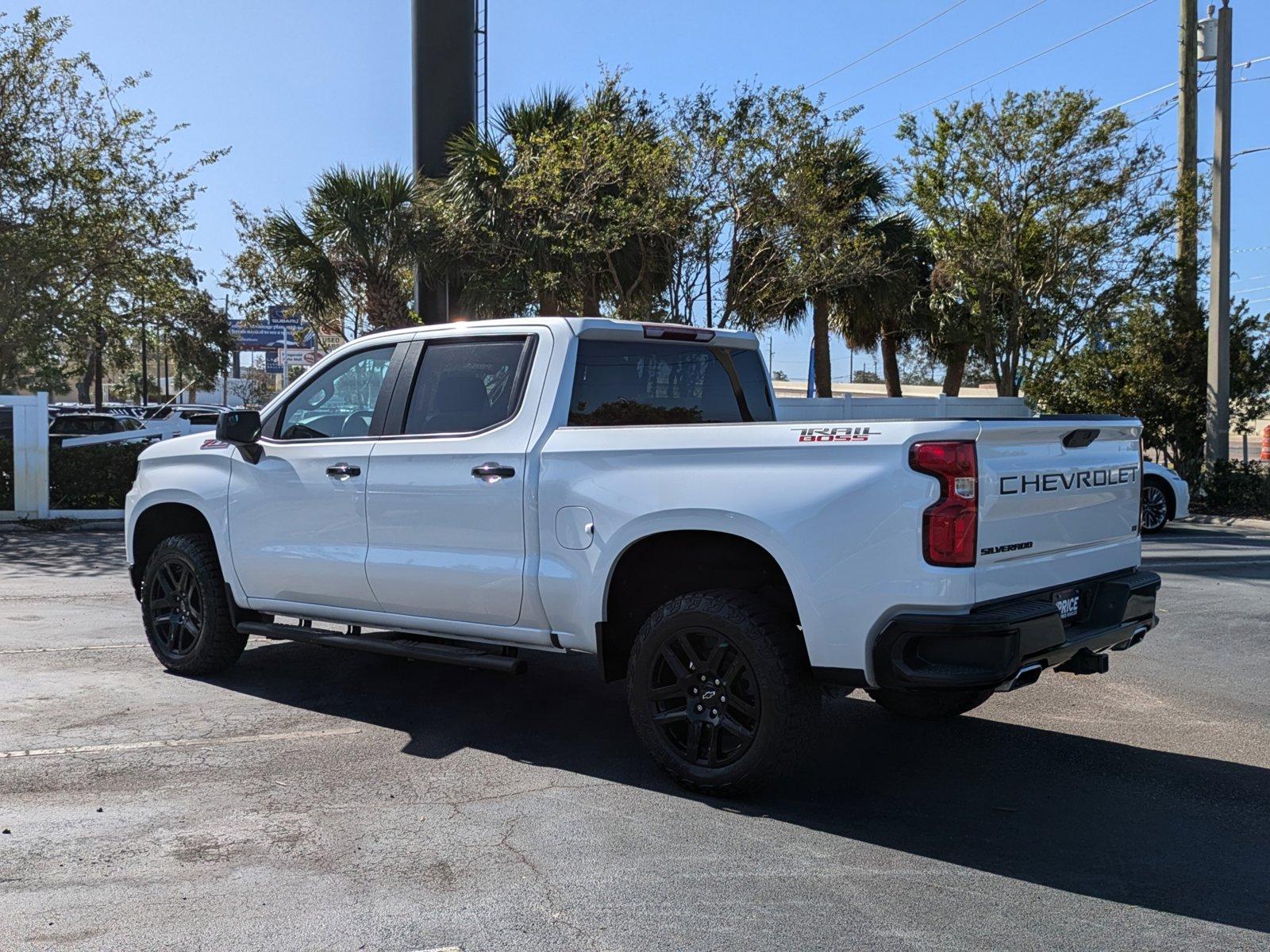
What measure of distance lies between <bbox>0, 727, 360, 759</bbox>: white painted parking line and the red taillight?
3121 millimetres

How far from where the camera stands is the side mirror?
6433 mm

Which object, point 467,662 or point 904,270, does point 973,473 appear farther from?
point 904,270

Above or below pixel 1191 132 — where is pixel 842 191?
below

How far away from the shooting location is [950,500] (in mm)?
4336

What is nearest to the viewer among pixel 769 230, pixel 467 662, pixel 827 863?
pixel 827 863

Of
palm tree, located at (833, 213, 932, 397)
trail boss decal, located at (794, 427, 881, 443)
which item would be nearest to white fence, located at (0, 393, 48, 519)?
palm tree, located at (833, 213, 932, 397)

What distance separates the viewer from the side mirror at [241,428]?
21.1 ft

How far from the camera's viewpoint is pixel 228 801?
193 inches

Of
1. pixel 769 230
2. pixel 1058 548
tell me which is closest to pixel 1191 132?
pixel 769 230

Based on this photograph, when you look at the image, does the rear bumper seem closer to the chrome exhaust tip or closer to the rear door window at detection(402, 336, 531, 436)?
the chrome exhaust tip

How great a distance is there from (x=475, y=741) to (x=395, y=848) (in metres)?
1.45

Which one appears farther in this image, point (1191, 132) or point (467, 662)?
point (1191, 132)

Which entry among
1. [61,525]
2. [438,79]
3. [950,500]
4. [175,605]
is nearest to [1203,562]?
[950,500]

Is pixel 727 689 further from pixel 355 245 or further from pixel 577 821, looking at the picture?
pixel 355 245
